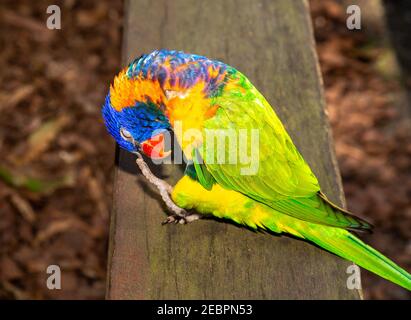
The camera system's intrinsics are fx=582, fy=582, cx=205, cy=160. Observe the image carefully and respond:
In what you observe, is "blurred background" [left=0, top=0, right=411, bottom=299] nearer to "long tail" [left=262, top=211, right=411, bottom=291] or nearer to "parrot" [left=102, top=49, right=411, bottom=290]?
"parrot" [left=102, top=49, right=411, bottom=290]

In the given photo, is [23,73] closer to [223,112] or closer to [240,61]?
[240,61]

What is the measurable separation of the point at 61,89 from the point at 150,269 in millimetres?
3070

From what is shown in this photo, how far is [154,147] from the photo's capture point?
2.28 metres

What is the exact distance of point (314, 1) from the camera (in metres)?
5.85

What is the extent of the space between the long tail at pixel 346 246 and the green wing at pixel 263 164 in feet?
0.19

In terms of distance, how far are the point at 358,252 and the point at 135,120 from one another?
3.13ft

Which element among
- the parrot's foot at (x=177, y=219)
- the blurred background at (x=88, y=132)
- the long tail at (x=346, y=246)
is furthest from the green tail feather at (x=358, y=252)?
the blurred background at (x=88, y=132)

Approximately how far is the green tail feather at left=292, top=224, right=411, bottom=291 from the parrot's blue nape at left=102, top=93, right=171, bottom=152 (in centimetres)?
69

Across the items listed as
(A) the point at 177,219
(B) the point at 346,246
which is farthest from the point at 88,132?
(B) the point at 346,246

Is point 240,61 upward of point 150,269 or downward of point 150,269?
upward

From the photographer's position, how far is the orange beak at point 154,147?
7.37 feet

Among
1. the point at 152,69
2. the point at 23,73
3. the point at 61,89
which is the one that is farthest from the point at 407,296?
the point at 23,73

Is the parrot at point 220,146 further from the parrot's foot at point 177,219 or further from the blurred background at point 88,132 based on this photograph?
the blurred background at point 88,132

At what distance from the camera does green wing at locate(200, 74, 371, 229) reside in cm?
217
